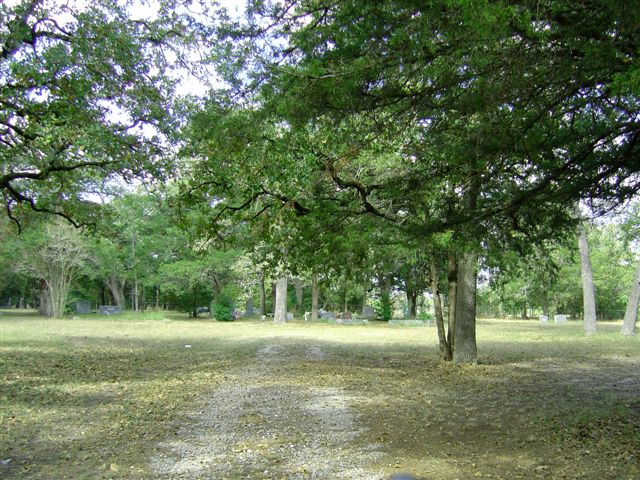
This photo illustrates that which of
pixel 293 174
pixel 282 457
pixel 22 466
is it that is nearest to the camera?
pixel 22 466

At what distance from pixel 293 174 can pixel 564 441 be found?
15.0ft

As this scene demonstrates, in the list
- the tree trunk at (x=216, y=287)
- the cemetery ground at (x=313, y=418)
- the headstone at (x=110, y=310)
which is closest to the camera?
the cemetery ground at (x=313, y=418)

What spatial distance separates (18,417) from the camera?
670 centimetres

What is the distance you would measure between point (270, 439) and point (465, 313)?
24.2 feet

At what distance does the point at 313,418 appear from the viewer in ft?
22.9

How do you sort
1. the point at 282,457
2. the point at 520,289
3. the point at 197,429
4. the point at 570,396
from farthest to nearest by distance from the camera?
the point at 520,289 → the point at 570,396 → the point at 197,429 → the point at 282,457

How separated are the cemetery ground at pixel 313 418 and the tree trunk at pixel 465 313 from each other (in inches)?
26.8

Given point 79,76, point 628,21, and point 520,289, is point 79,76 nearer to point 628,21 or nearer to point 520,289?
point 628,21

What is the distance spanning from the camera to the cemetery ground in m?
4.93

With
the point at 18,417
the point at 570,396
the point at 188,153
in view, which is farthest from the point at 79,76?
the point at 570,396

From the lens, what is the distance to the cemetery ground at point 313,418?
16.2 feet

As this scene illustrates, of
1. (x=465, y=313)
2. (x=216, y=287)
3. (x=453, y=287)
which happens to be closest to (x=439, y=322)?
(x=465, y=313)

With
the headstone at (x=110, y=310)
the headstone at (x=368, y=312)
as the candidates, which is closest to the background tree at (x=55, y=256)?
the headstone at (x=110, y=310)

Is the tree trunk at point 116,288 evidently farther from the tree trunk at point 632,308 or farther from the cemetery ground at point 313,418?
the tree trunk at point 632,308
